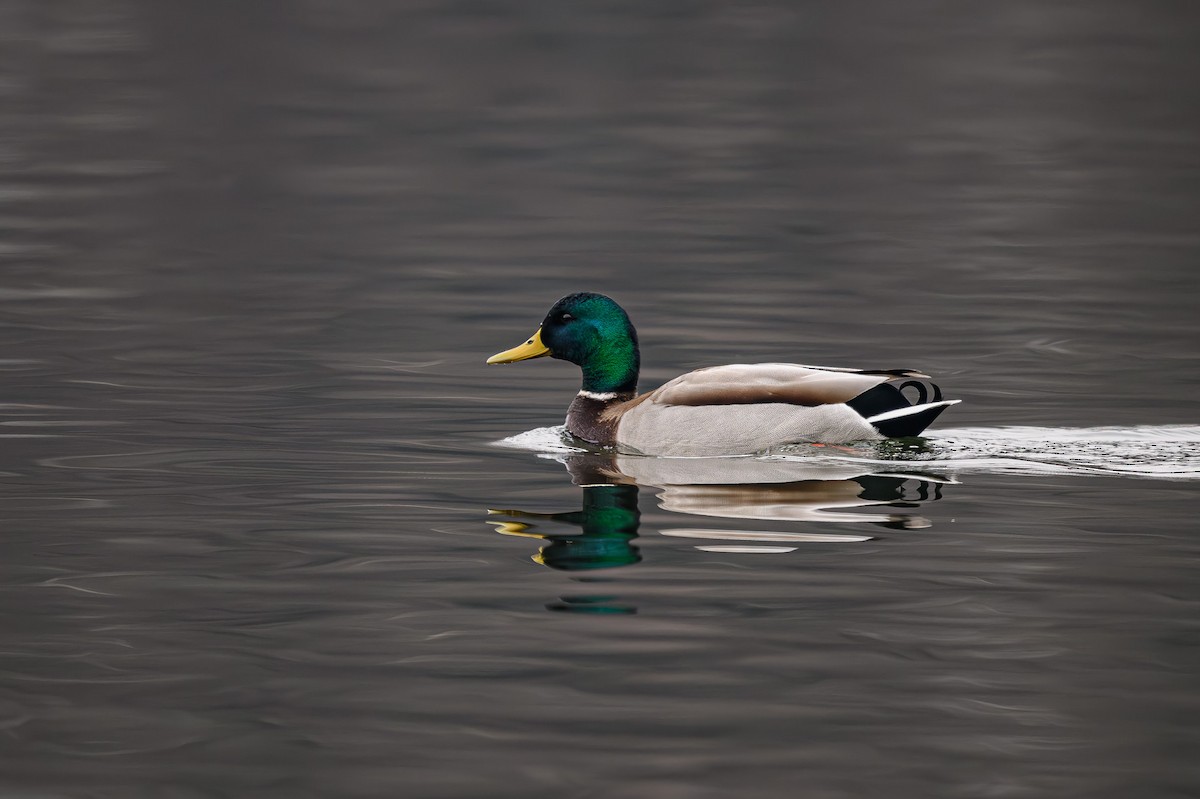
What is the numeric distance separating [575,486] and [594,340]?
6.06 feet

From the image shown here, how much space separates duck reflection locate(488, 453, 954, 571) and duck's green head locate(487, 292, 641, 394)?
2.71 ft

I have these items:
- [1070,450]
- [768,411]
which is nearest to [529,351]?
[768,411]

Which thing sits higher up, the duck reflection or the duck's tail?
the duck's tail

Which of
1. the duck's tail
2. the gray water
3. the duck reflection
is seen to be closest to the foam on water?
the gray water

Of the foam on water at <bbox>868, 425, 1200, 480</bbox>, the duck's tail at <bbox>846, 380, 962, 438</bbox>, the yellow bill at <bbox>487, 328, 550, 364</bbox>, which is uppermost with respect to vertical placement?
the yellow bill at <bbox>487, 328, 550, 364</bbox>

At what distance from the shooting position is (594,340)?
11047 millimetres

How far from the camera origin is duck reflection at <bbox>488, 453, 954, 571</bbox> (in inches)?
312

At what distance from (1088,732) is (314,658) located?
8.39ft

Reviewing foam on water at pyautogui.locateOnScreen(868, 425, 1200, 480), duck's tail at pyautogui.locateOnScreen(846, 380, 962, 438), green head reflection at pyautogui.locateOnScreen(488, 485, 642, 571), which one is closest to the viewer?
green head reflection at pyautogui.locateOnScreen(488, 485, 642, 571)

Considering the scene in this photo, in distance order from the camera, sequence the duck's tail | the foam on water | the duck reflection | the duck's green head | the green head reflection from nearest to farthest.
Result: the green head reflection
the duck reflection
the foam on water
the duck's tail
the duck's green head

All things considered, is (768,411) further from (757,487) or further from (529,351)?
(529,351)

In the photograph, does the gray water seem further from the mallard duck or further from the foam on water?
the mallard duck

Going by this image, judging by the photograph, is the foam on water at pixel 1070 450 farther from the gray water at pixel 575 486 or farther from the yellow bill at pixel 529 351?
the yellow bill at pixel 529 351

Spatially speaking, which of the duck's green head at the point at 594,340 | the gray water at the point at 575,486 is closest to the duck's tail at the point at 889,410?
the gray water at the point at 575,486
